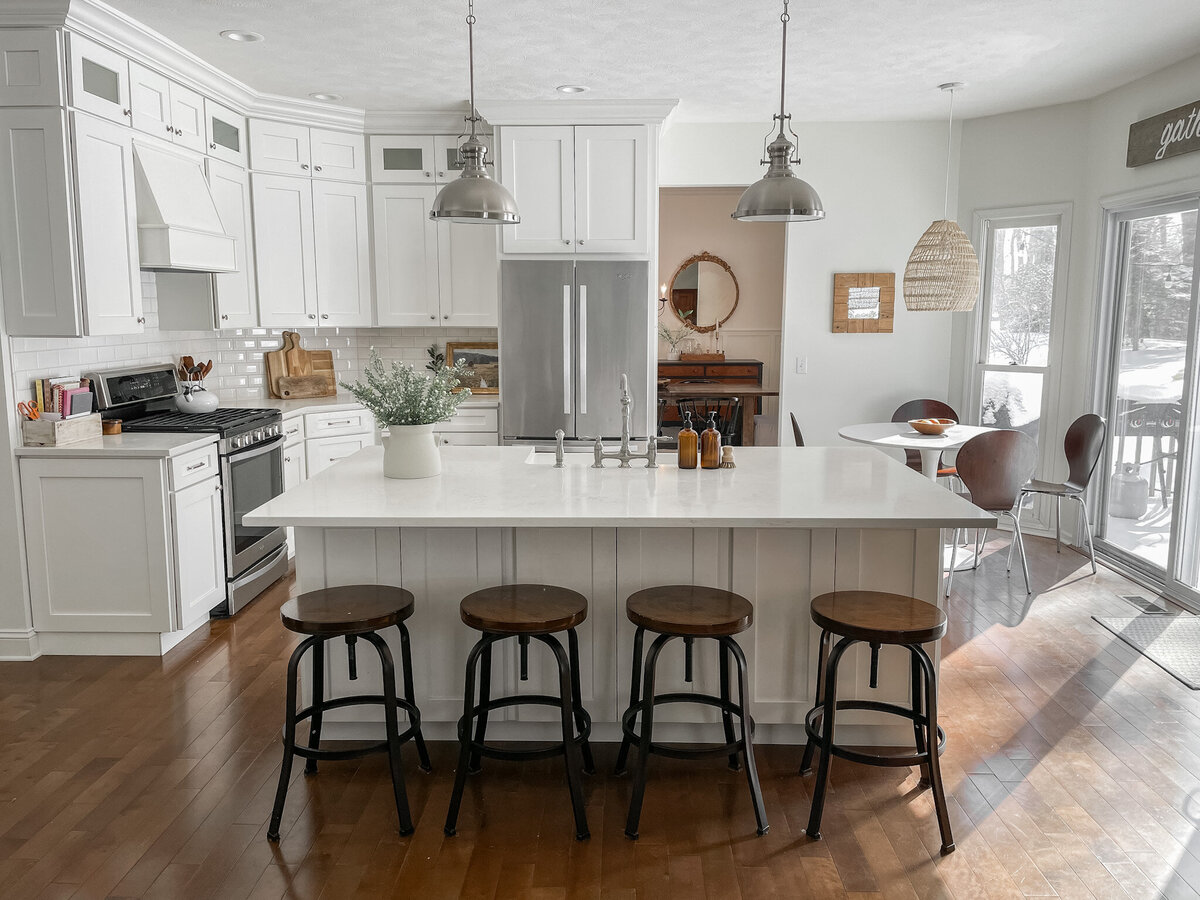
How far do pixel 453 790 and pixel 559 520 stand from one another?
0.86 m

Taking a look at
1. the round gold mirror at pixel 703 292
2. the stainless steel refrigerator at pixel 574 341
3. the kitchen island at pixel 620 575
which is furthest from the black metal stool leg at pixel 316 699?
the round gold mirror at pixel 703 292

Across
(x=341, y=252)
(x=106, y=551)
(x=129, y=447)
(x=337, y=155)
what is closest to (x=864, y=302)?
(x=341, y=252)

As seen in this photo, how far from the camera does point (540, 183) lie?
539cm

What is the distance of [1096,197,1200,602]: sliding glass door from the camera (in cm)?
463

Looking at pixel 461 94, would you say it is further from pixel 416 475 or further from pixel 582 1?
pixel 416 475

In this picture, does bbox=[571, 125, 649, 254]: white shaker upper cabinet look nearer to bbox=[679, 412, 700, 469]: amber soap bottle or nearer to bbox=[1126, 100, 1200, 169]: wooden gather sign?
bbox=[679, 412, 700, 469]: amber soap bottle

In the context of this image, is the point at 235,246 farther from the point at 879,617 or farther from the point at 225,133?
the point at 879,617

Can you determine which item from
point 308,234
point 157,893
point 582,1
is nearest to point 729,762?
point 157,893

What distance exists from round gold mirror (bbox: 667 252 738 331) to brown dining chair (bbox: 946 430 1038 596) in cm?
521

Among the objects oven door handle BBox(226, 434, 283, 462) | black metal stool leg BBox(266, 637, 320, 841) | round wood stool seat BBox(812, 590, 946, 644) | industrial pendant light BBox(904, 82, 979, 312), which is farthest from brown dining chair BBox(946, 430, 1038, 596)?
oven door handle BBox(226, 434, 283, 462)

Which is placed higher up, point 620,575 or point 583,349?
point 583,349

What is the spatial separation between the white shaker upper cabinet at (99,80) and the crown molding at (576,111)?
1965 millimetres

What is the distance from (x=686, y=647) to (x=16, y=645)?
3036 mm

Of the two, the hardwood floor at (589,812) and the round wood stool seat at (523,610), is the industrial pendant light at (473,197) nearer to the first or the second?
the round wood stool seat at (523,610)
